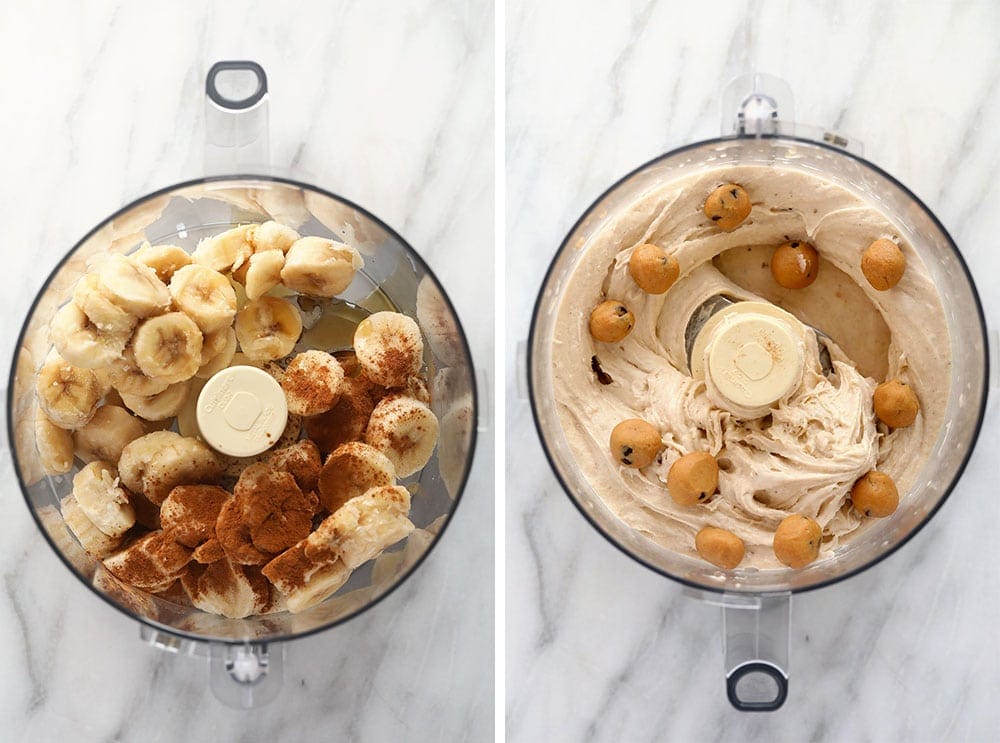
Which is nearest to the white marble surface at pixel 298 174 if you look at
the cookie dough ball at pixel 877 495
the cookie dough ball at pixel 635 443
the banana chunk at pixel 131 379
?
the cookie dough ball at pixel 635 443

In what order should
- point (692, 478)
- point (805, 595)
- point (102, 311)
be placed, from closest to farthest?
point (102, 311) → point (692, 478) → point (805, 595)

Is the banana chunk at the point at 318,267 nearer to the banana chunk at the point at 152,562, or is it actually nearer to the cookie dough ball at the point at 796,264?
the banana chunk at the point at 152,562

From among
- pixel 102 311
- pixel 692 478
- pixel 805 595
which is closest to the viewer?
pixel 102 311

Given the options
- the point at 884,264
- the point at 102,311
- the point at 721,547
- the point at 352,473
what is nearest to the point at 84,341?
the point at 102,311

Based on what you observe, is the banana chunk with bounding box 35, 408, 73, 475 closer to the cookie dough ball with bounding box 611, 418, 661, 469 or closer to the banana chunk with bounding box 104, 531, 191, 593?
the banana chunk with bounding box 104, 531, 191, 593

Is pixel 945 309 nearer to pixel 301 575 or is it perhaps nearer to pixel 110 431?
pixel 301 575

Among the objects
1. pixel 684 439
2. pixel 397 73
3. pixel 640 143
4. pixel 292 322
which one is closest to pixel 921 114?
pixel 640 143

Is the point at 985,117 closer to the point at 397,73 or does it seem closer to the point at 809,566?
the point at 809,566
